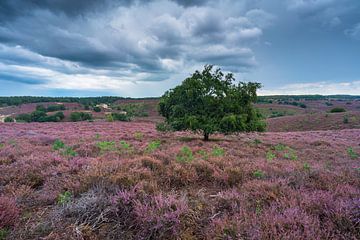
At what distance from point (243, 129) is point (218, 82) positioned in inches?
161

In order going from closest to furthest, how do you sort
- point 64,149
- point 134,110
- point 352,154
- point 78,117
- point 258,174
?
point 258,174 < point 64,149 < point 352,154 < point 78,117 < point 134,110

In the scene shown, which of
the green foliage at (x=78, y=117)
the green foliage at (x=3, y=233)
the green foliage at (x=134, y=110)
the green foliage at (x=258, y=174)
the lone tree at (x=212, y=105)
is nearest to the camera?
the green foliage at (x=3, y=233)

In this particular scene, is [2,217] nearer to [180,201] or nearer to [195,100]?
[180,201]

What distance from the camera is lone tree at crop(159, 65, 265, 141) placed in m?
14.5

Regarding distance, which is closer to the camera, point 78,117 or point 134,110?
point 78,117

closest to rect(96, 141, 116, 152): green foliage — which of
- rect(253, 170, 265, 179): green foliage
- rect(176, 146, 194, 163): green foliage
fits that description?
rect(176, 146, 194, 163): green foliage

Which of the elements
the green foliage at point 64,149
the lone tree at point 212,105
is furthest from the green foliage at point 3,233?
the lone tree at point 212,105

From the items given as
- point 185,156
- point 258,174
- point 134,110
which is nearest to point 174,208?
point 258,174

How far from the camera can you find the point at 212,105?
1526cm

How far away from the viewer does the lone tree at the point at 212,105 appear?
14.5 m

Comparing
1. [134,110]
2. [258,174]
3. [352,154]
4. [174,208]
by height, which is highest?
[174,208]

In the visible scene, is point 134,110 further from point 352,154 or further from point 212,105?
point 352,154

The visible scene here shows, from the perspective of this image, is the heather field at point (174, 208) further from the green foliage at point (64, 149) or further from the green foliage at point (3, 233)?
the green foliage at point (64, 149)

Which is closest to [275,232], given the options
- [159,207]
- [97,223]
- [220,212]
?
[220,212]
